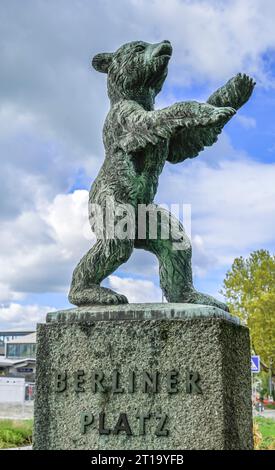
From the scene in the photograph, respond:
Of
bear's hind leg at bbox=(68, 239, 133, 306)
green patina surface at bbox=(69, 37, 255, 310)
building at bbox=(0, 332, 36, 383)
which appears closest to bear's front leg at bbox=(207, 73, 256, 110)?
green patina surface at bbox=(69, 37, 255, 310)

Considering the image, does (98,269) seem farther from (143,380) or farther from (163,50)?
(163,50)

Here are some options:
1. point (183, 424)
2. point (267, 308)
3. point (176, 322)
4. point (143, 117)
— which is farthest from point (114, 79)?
point (267, 308)

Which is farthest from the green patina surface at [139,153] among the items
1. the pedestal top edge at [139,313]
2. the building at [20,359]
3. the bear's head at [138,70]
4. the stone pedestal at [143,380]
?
the building at [20,359]

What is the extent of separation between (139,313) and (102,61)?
6.99ft

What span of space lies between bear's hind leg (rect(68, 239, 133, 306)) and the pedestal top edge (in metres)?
0.10

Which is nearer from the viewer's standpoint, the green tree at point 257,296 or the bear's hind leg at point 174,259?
the bear's hind leg at point 174,259

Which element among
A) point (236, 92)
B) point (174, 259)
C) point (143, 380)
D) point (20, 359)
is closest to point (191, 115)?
point (236, 92)

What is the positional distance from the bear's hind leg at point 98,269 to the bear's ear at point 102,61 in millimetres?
1478

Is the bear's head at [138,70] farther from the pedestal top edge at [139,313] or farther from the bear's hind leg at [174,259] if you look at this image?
the pedestal top edge at [139,313]

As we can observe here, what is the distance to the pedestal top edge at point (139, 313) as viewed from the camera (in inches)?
144

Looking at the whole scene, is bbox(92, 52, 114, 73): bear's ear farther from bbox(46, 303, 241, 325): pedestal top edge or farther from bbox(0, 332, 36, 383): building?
bbox(0, 332, 36, 383): building

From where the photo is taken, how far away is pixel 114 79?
14.8 ft
